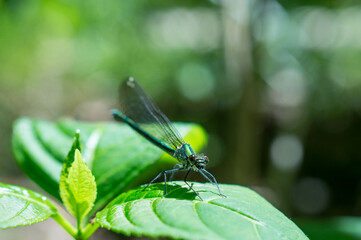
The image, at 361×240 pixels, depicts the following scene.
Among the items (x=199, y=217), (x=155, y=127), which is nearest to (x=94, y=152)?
(x=155, y=127)

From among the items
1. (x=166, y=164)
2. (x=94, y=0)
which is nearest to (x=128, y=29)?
(x=94, y=0)

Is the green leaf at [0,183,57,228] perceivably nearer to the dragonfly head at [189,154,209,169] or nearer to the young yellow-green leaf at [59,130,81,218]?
the young yellow-green leaf at [59,130,81,218]

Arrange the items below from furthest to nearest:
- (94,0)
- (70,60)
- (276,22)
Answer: (70,60)
(94,0)
(276,22)

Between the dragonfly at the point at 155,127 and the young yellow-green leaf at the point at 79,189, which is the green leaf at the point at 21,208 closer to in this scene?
the young yellow-green leaf at the point at 79,189

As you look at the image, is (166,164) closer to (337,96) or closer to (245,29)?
(245,29)

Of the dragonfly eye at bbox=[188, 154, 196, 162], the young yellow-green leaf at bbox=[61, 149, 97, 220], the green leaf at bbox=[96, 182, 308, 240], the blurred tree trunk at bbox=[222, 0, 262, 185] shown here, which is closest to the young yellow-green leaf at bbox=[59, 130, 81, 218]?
the young yellow-green leaf at bbox=[61, 149, 97, 220]

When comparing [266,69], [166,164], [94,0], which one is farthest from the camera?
[94,0]

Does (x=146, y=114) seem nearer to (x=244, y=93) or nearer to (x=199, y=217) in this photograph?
(x=199, y=217)
